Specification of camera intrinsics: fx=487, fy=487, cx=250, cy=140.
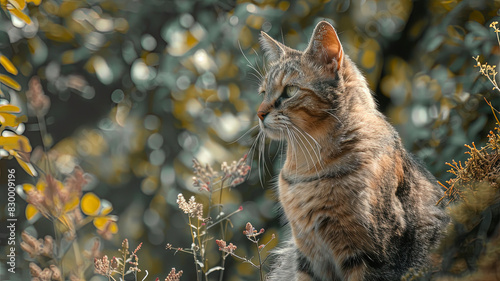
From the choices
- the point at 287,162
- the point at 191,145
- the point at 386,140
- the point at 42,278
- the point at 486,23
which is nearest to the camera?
the point at 42,278

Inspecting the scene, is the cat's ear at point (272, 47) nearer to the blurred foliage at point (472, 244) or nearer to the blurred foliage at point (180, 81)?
the blurred foliage at point (180, 81)

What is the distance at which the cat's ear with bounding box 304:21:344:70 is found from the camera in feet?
4.94

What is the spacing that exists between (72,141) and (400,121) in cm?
147

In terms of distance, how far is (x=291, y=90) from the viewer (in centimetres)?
158

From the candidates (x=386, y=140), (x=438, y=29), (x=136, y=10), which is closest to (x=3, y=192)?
(x=136, y=10)

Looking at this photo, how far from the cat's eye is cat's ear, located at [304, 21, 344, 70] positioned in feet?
0.40

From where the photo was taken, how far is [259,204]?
2266 mm

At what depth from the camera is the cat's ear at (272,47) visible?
1.79 m

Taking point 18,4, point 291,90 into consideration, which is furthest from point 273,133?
point 18,4

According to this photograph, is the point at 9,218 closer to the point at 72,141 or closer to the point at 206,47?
the point at 72,141

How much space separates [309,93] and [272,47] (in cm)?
38

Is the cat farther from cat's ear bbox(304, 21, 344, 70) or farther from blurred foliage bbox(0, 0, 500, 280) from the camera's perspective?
blurred foliage bbox(0, 0, 500, 280)

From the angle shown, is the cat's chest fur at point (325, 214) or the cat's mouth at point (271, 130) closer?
the cat's chest fur at point (325, 214)
